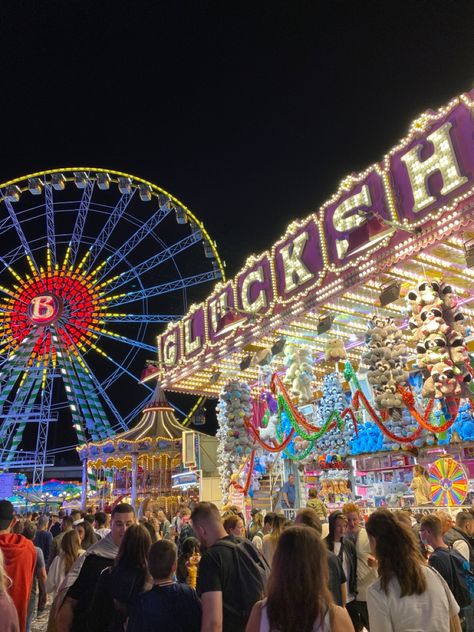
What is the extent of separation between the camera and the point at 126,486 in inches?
876

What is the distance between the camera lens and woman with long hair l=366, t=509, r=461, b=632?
2191 millimetres

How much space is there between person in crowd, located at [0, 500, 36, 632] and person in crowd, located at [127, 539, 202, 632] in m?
1.63

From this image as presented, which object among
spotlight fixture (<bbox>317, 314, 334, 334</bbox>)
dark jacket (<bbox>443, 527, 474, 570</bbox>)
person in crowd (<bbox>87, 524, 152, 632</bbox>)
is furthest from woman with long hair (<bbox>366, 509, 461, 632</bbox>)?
spotlight fixture (<bbox>317, 314, 334, 334</bbox>)

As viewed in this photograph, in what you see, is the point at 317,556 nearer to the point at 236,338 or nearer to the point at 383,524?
the point at 383,524

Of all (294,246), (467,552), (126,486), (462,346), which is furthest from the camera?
(126,486)

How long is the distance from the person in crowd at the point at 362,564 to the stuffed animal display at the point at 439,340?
2.16 metres

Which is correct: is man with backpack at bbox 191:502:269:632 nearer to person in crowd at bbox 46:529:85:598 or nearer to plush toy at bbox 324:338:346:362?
person in crowd at bbox 46:529:85:598

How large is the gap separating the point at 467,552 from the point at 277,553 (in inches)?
105

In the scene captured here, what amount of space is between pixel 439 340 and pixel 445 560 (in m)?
3.05

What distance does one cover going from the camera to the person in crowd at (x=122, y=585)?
2.62 metres

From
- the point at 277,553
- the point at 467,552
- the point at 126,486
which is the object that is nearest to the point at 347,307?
the point at 467,552

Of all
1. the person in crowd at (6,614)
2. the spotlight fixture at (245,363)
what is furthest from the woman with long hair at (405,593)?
the spotlight fixture at (245,363)

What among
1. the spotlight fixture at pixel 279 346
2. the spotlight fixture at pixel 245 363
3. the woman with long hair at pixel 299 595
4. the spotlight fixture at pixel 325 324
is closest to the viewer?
the woman with long hair at pixel 299 595

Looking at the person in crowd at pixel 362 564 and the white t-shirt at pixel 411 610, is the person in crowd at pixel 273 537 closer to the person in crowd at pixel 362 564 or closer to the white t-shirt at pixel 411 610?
the person in crowd at pixel 362 564
